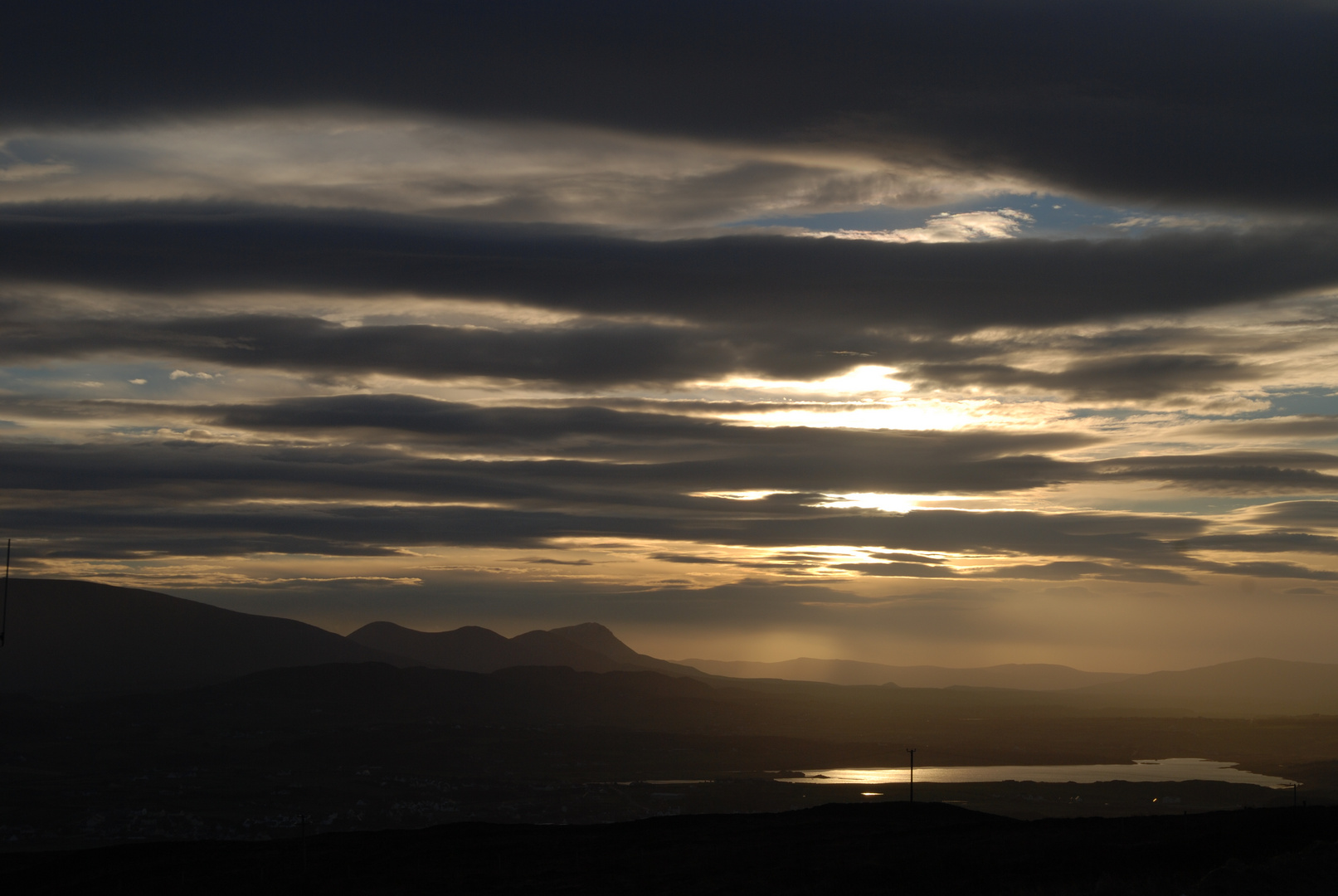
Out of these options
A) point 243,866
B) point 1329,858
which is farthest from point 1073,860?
point 243,866

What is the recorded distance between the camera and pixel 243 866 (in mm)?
76250

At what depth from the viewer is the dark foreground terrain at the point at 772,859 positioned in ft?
171

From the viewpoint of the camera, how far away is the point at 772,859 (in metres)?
67.1

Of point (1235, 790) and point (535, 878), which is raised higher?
point (535, 878)

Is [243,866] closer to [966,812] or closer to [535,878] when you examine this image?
[535,878]

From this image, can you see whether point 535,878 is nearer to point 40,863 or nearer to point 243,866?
point 243,866

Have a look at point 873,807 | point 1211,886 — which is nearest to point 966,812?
point 873,807

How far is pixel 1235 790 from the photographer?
193000mm

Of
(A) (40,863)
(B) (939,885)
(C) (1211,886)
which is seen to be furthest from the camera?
(A) (40,863)

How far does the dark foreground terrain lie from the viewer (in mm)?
51969

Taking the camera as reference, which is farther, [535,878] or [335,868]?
[335,868]

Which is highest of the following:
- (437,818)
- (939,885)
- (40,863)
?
(939,885)

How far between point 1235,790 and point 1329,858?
169 meters

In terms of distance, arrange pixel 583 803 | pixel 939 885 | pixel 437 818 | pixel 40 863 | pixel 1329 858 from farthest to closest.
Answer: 1. pixel 583 803
2. pixel 437 818
3. pixel 40 863
4. pixel 939 885
5. pixel 1329 858
